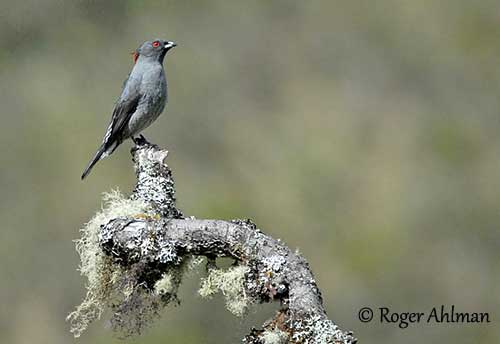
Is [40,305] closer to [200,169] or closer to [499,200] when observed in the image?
[200,169]

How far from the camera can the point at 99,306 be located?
459cm

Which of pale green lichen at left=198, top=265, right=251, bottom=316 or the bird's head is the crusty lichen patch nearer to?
pale green lichen at left=198, top=265, right=251, bottom=316

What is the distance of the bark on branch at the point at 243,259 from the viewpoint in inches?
149

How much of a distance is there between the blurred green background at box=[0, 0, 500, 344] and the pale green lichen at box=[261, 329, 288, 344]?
8042 millimetres

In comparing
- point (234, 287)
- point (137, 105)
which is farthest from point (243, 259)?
point (137, 105)

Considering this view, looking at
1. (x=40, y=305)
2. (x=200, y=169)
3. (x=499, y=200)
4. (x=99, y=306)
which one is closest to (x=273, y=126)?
(x=200, y=169)

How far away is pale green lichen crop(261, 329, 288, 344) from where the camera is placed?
379 centimetres

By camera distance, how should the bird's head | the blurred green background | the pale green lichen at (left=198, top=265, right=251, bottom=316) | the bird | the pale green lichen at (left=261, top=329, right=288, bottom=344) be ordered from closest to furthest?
1. the pale green lichen at (left=261, top=329, right=288, bottom=344)
2. the pale green lichen at (left=198, top=265, right=251, bottom=316)
3. the bird
4. the bird's head
5. the blurred green background

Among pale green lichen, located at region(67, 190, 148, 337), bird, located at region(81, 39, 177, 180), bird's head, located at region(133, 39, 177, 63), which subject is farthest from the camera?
bird's head, located at region(133, 39, 177, 63)

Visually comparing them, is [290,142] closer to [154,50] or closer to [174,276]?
[154,50]

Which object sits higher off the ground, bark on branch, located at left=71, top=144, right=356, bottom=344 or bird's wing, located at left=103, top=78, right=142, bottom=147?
bird's wing, located at left=103, top=78, right=142, bottom=147

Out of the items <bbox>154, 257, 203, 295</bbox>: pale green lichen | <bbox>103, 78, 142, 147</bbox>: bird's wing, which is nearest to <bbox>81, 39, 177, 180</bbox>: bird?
<bbox>103, 78, 142, 147</bbox>: bird's wing

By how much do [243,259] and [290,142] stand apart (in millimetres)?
13583

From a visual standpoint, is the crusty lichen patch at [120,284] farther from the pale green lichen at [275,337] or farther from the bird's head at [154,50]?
the bird's head at [154,50]
